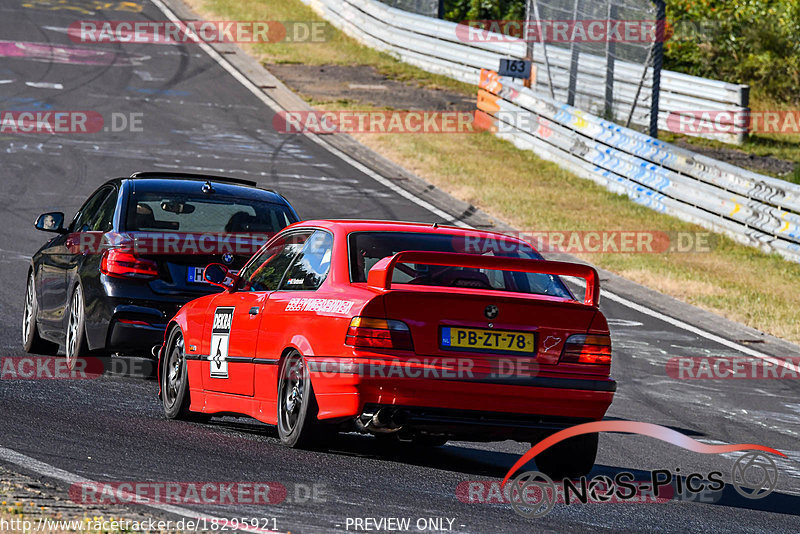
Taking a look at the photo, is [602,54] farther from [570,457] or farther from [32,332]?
[570,457]

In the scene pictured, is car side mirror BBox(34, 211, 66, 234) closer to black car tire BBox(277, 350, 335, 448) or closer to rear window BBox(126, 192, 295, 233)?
rear window BBox(126, 192, 295, 233)

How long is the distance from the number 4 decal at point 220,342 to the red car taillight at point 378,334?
5.57 feet

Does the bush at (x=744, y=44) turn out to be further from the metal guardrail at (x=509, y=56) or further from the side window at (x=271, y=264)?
the side window at (x=271, y=264)

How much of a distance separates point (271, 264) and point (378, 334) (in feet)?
5.53

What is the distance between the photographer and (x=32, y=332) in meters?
11.3

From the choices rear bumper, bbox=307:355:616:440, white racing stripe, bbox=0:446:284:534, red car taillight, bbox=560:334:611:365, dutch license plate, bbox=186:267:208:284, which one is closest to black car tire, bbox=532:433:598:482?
rear bumper, bbox=307:355:616:440

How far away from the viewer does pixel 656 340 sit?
535 inches

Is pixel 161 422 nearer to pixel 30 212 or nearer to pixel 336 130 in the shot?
pixel 30 212

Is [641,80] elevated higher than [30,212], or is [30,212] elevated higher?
[641,80]

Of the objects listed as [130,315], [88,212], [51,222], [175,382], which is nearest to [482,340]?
[175,382]

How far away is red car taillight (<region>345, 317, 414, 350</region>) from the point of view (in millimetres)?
6879

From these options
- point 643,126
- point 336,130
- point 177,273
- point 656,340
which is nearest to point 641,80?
point 643,126

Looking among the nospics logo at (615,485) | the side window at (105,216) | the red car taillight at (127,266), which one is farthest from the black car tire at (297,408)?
the side window at (105,216)

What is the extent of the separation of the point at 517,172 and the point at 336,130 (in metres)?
4.70
